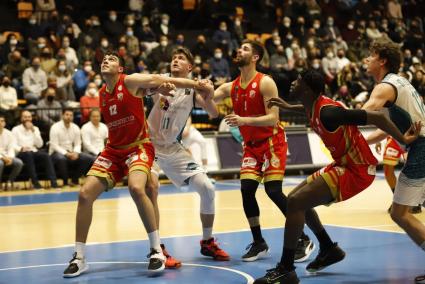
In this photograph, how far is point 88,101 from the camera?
18.4 meters

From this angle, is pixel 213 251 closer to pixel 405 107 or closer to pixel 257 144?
pixel 257 144

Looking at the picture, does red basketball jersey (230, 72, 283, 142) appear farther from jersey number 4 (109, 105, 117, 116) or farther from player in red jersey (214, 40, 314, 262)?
jersey number 4 (109, 105, 117, 116)

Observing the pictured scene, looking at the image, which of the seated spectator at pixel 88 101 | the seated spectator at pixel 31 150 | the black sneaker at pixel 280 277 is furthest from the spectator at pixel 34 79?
the black sneaker at pixel 280 277

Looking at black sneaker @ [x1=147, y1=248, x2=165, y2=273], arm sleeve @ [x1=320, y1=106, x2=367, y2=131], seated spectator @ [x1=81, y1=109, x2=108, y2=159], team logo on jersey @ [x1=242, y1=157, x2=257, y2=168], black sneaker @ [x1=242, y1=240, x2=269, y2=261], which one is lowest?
black sneaker @ [x1=242, y1=240, x2=269, y2=261]

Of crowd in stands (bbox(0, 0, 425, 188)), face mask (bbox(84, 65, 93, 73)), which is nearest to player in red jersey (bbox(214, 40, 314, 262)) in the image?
crowd in stands (bbox(0, 0, 425, 188))

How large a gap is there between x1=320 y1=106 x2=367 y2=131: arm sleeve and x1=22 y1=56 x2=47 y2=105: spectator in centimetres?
1339

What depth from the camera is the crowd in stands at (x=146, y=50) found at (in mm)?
17094

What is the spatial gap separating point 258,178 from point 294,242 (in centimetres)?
182

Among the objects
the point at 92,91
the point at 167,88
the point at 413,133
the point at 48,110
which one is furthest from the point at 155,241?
the point at 92,91

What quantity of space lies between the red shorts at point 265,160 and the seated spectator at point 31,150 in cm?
914

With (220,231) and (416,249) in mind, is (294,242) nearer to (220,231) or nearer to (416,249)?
(416,249)

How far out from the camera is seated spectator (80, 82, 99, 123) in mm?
18070

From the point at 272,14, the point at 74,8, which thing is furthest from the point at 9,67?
the point at 272,14

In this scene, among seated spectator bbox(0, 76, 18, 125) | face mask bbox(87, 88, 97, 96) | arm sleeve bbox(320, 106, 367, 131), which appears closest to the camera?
arm sleeve bbox(320, 106, 367, 131)
